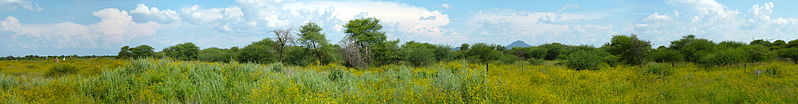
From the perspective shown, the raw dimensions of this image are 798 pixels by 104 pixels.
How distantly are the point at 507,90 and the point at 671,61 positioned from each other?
36337mm

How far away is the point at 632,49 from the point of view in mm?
33469

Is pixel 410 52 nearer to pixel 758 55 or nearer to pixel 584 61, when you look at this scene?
pixel 584 61

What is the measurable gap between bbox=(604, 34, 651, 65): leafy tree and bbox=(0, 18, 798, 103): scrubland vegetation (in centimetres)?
10

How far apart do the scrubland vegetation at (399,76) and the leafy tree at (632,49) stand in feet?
0.33

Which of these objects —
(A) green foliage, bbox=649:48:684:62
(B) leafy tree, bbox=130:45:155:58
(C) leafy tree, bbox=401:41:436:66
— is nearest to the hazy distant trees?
(B) leafy tree, bbox=130:45:155:58

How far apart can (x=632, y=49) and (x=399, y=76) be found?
28.2 metres

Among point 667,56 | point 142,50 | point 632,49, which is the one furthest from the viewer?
point 142,50

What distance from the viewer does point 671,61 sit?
3575 centimetres

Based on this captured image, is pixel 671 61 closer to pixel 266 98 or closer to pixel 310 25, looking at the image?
pixel 310 25

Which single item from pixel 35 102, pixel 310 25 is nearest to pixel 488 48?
pixel 310 25

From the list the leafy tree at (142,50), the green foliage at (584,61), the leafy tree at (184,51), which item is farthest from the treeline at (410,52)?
the leafy tree at (142,50)

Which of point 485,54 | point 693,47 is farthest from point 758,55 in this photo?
point 485,54

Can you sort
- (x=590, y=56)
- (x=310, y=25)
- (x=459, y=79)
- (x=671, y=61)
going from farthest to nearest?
(x=310, y=25) < (x=671, y=61) < (x=590, y=56) < (x=459, y=79)

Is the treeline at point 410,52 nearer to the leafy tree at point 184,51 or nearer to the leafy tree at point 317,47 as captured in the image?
the leafy tree at point 317,47
